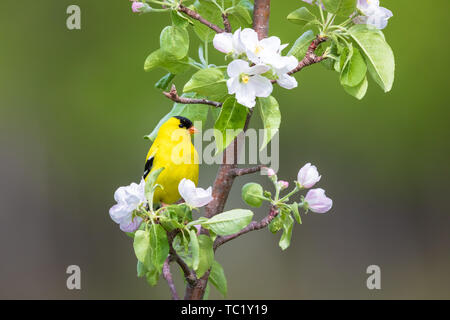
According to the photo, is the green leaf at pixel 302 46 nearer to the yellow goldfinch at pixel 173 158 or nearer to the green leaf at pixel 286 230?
the green leaf at pixel 286 230

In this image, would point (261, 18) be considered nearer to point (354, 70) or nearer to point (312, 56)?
point (312, 56)

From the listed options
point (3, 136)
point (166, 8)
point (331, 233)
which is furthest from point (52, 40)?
point (166, 8)

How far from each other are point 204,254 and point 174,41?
0.57m

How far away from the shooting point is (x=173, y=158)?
2184mm

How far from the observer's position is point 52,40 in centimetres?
448

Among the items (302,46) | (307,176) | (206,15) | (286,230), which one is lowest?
(286,230)

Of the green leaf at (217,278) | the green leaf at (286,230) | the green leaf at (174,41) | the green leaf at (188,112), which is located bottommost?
the green leaf at (217,278)

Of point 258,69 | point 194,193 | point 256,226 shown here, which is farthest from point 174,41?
point 256,226

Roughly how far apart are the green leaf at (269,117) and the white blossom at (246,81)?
2.6 inches

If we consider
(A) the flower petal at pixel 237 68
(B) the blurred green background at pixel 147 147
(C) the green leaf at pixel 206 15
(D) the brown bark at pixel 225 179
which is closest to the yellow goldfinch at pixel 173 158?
(C) the green leaf at pixel 206 15

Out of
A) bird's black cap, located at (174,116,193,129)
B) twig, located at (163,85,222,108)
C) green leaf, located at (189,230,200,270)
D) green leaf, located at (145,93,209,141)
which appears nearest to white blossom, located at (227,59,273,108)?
twig, located at (163,85,222,108)

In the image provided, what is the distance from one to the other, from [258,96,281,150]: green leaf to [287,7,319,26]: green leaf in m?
0.26

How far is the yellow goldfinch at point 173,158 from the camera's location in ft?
7.01

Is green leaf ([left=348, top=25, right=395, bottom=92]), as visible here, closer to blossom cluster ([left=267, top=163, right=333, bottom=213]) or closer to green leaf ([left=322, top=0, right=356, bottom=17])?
green leaf ([left=322, top=0, right=356, bottom=17])
